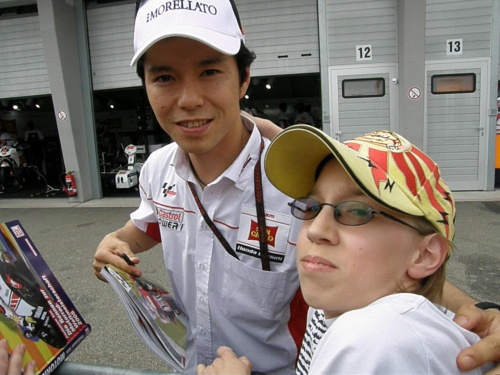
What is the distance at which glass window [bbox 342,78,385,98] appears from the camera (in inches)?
303

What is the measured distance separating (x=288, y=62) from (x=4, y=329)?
7.74 meters

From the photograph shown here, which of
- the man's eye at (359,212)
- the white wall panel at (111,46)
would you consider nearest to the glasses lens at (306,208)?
the man's eye at (359,212)

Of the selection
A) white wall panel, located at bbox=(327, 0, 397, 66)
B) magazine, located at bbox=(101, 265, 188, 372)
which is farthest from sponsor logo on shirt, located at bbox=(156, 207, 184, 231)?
white wall panel, located at bbox=(327, 0, 397, 66)

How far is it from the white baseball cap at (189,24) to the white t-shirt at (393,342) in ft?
2.95

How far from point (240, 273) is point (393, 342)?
0.74 metres

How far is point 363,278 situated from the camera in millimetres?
897

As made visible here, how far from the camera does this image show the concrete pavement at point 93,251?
3.08 m

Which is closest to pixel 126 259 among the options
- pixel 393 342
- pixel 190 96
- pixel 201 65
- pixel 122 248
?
pixel 122 248

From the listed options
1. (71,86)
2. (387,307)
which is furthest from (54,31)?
(387,307)

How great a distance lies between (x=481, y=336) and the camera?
3.18ft

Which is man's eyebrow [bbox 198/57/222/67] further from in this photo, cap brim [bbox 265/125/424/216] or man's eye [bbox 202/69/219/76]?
cap brim [bbox 265/125/424/216]

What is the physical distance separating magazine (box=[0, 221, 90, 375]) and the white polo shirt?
45 centimetres

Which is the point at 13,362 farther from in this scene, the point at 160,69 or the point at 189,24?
the point at 189,24

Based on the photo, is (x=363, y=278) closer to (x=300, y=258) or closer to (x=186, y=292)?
(x=300, y=258)
